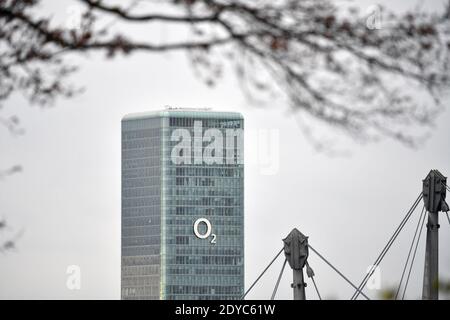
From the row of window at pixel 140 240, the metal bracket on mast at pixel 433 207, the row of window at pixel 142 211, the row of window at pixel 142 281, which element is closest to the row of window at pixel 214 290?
the row of window at pixel 142 281

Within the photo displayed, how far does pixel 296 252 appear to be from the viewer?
3381 cm

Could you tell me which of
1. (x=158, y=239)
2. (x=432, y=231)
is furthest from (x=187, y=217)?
(x=432, y=231)

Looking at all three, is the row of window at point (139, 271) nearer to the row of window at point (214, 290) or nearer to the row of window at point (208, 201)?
the row of window at point (214, 290)

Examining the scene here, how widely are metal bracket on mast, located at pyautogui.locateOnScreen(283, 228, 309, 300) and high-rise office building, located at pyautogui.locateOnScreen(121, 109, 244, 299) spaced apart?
125305mm

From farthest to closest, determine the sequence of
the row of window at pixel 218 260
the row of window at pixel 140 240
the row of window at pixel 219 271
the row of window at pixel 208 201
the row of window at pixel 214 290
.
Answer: the row of window at pixel 140 240
the row of window at pixel 208 201
the row of window at pixel 218 260
the row of window at pixel 219 271
the row of window at pixel 214 290

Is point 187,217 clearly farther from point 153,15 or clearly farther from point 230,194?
point 153,15

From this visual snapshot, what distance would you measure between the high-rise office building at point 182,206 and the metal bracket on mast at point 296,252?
411 ft

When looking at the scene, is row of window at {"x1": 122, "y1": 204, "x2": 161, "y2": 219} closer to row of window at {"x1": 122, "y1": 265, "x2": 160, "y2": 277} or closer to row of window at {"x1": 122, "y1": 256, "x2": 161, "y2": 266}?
row of window at {"x1": 122, "y1": 256, "x2": 161, "y2": 266}

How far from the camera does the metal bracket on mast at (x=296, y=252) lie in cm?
3366

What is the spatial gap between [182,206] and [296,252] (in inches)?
5194

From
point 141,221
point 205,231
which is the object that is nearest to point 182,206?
point 205,231

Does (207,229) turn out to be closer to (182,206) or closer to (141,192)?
(182,206)

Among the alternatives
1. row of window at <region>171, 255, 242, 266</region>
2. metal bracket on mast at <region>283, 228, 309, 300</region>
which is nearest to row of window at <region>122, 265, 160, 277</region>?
row of window at <region>171, 255, 242, 266</region>

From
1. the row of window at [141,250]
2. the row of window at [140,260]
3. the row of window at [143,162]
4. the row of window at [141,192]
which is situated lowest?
the row of window at [140,260]
